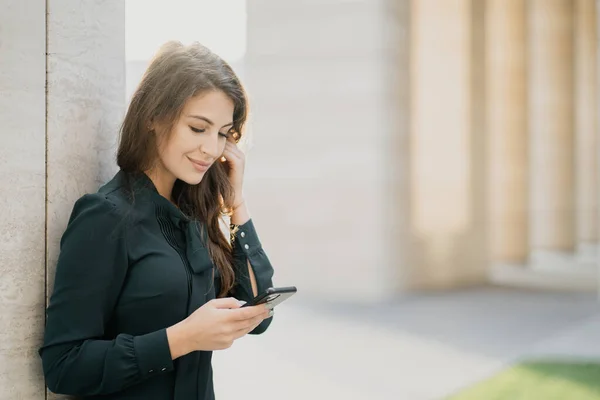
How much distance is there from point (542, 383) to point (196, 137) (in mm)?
4862

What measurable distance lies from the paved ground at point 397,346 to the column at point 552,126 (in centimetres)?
948

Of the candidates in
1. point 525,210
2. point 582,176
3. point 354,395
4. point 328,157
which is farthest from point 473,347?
point 582,176

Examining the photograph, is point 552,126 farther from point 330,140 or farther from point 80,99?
point 80,99

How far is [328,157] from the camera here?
40.5 ft

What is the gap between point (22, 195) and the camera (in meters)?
2.02

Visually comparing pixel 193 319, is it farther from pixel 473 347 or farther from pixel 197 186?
pixel 473 347

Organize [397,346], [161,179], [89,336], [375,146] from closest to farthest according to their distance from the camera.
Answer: [89,336], [161,179], [397,346], [375,146]

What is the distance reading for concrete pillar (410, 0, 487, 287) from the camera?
1340cm

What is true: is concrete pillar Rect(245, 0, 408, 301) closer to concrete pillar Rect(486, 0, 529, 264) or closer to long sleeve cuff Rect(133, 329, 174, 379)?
concrete pillar Rect(486, 0, 529, 264)

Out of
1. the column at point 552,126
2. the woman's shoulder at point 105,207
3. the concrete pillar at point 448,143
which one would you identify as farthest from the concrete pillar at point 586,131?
the woman's shoulder at point 105,207

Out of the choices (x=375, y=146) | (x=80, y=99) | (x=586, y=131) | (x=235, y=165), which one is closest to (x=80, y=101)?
(x=80, y=99)

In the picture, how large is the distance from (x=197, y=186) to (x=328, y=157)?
32.9 ft

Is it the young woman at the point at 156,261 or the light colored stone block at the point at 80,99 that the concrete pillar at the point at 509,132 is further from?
the young woman at the point at 156,261

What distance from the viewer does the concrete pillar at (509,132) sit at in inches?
748
